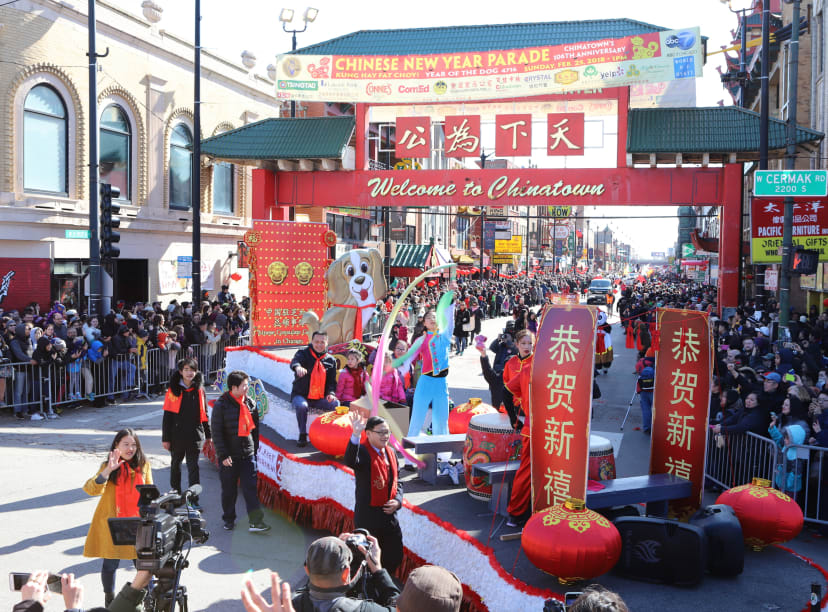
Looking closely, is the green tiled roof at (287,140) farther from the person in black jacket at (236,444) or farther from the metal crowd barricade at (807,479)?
the metal crowd barricade at (807,479)

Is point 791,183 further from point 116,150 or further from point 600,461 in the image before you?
point 116,150

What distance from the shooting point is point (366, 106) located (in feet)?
58.0

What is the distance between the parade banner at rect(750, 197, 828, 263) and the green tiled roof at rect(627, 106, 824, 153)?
4.53 ft

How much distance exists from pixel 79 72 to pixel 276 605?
22482 mm

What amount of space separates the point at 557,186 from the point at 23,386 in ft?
37.3

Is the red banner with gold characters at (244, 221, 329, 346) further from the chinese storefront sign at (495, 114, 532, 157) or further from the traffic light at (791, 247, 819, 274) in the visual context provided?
the traffic light at (791, 247, 819, 274)

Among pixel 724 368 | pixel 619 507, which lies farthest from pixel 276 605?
pixel 724 368

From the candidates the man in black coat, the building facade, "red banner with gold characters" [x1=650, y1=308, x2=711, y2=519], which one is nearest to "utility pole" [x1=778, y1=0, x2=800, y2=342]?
"red banner with gold characters" [x1=650, y1=308, x2=711, y2=519]

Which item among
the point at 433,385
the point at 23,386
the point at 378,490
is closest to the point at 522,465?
the point at 378,490

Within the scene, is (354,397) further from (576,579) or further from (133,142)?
(133,142)

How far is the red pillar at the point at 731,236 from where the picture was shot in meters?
15.9

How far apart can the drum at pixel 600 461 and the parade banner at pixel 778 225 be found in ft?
35.1

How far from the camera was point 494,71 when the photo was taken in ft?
55.3

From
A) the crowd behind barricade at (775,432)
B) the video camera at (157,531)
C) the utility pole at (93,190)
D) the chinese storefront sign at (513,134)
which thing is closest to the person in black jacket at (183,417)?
the video camera at (157,531)
